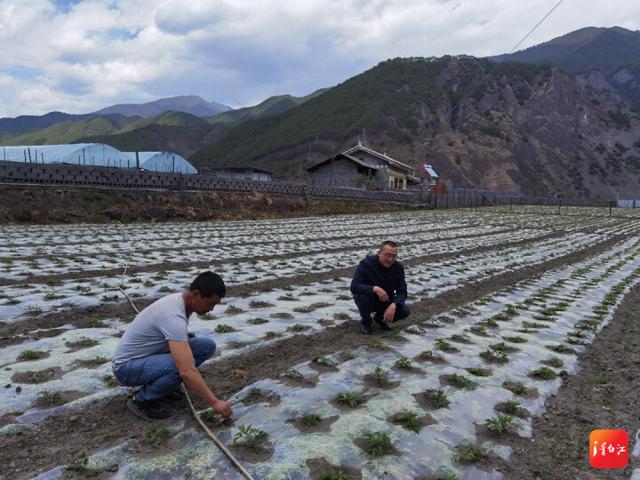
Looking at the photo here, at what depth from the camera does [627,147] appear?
108812 mm

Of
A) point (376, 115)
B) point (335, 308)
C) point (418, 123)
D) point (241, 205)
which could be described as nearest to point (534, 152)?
point (418, 123)

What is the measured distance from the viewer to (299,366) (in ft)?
20.1

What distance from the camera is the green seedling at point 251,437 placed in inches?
165

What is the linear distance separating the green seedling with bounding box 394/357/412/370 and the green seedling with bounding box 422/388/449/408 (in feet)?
2.34

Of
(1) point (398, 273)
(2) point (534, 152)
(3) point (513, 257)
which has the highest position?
(2) point (534, 152)

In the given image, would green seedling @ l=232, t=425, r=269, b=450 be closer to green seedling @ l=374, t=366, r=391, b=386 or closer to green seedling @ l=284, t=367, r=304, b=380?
green seedling @ l=284, t=367, r=304, b=380

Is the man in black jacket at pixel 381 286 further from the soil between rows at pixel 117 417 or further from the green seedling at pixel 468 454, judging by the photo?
the green seedling at pixel 468 454

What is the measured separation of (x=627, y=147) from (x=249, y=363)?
5020 inches

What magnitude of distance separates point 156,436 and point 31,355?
2.89 meters

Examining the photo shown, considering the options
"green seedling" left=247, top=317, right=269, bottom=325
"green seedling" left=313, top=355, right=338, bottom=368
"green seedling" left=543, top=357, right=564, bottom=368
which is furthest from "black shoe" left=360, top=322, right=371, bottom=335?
"green seedling" left=543, top=357, right=564, bottom=368

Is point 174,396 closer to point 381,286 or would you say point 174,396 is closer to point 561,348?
point 381,286

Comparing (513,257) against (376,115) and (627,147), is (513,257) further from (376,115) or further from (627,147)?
(627,147)

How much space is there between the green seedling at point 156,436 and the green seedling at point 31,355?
268 cm

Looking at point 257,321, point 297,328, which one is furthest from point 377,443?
point 257,321
